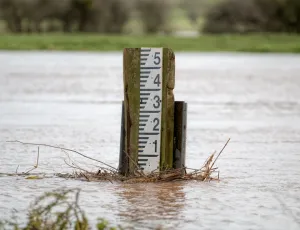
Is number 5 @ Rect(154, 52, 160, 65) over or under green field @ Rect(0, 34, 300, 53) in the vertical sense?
under

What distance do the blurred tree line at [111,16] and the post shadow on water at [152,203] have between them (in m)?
59.2

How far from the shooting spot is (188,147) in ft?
36.3

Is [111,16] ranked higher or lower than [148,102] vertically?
higher

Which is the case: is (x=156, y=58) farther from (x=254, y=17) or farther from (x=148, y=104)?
(x=254, y=17)

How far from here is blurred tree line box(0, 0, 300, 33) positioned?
67062 millimetres

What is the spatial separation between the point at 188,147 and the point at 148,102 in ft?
8.64

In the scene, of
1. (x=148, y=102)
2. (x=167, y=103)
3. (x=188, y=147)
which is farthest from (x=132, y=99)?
(x=188, y=147)

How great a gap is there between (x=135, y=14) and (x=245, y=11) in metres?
9.08

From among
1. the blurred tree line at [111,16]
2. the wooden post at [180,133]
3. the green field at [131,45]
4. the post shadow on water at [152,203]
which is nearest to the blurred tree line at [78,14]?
the blurred tree line at [111,16]

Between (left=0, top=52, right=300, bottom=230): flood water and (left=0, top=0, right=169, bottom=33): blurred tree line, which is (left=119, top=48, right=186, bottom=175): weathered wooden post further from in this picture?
(left=0, top=0, right=169, bottom=33): blurred tree line

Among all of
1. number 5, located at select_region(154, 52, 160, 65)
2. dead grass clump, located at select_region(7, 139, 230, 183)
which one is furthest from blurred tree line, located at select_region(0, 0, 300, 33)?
number 5, located at select_region(154, 52, 160, 65)

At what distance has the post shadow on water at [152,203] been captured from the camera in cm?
→ 670

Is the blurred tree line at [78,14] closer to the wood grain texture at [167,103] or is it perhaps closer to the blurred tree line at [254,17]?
the blurred tree line at [254,17]

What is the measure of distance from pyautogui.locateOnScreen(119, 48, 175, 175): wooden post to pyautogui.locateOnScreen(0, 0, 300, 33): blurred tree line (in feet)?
193
